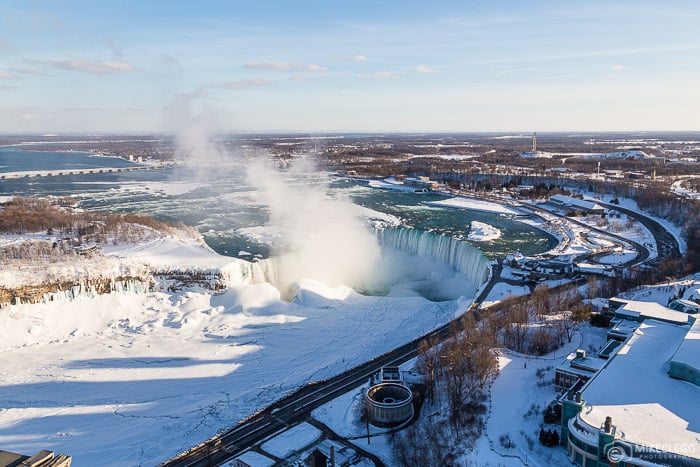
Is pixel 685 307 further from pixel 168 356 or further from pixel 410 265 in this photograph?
pixel 168 356

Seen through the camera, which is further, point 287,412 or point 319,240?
point 319,240

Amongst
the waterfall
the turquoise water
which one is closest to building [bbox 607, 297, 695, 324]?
the waterfall

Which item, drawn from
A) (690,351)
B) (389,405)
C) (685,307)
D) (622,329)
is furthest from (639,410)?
(685,307)

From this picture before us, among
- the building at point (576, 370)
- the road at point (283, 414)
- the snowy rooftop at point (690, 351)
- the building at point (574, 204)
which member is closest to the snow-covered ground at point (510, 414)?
the building at point (576, 370)

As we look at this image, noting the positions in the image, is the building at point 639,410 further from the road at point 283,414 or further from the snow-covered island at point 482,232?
the snow-covered island at point 482,232

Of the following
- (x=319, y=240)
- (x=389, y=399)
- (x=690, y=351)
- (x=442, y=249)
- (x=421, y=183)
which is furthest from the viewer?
(x=421, y=183)

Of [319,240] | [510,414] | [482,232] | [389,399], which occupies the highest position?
[319,240]

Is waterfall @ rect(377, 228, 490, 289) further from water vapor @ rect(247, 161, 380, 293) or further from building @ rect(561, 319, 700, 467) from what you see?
building @ rect(561, 319, 700, 467)

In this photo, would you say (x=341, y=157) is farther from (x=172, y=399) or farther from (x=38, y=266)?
(x=172, y=399)
